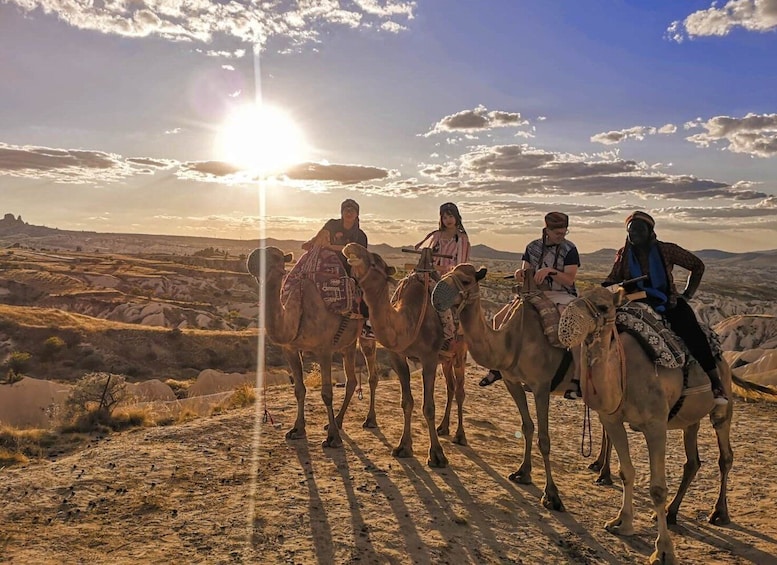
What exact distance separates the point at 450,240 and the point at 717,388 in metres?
3.90

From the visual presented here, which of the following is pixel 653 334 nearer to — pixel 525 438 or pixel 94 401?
pixel 525 438

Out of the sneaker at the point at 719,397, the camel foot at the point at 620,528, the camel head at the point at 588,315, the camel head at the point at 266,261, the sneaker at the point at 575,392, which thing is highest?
the camel head at the point at 266,261

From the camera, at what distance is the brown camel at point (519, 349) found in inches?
254

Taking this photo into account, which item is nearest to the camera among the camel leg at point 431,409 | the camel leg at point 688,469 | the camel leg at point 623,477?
the camel leg at point 623,477

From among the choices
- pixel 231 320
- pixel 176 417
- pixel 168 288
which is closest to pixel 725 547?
pixel 176 417

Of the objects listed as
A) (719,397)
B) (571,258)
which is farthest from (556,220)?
(719,397)

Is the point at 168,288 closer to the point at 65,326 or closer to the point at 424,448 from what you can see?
the point at 65,326

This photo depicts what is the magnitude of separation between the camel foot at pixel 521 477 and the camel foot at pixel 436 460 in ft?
3.03

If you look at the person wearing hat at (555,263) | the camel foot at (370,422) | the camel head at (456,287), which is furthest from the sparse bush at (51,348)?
the camel head at (456,287)

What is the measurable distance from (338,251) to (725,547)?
620 centimetres

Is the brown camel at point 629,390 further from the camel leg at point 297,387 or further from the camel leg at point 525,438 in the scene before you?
the camel leg at point 297,387

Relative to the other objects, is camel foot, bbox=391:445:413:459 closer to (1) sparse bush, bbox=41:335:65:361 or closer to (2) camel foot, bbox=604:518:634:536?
(2) camel foot, bbox=604:518:634:536

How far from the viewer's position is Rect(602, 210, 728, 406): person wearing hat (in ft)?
19.8

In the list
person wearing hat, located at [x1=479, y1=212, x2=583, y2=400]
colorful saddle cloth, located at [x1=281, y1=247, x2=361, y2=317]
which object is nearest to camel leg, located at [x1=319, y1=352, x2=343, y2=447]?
colorful saddle cloth, located at [x1=281, y1=247, x2=361, y2=317]
